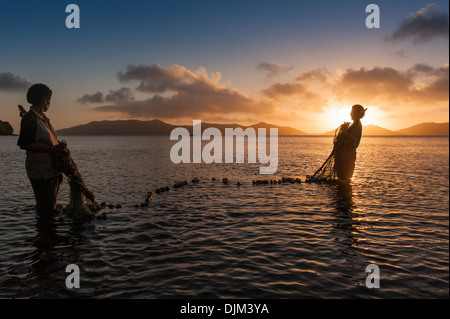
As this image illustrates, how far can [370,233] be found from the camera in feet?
42.0

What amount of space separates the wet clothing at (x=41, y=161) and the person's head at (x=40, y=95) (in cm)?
47

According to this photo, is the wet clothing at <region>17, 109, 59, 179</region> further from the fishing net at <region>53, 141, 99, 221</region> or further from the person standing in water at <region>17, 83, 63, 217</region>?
the fishing net at <region>53, 141, 99, 221</region>

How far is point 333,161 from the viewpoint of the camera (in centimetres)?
2733

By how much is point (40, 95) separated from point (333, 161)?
80.2ft

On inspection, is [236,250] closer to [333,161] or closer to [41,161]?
[41,161]

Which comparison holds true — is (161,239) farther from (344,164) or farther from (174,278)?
(344,164)

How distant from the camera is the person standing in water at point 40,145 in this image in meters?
10.3

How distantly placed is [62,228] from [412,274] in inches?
556

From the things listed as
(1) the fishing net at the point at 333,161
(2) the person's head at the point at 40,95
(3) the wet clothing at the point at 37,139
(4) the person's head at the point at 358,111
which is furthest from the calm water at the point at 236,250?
(4) the person's head at the point at 358,111

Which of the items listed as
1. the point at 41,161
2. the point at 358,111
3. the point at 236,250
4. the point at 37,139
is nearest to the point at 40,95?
the point at 37,139

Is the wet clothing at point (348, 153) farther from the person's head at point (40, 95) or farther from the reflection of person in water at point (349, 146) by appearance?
the person's head at point (40, 95)

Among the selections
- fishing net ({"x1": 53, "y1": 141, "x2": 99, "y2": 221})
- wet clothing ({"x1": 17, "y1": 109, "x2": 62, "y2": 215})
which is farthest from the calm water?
wet clothing ({"x1": 17, "y1": 109, "x2": 62, "y2": 215})

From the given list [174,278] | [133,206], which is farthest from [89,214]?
[174,278]
